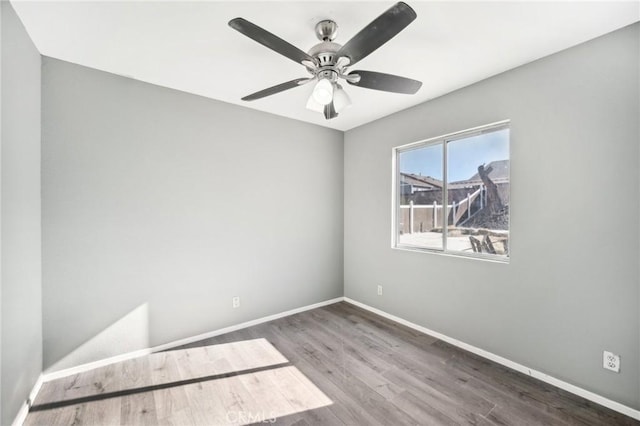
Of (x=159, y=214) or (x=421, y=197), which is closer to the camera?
(x=159, y=214)

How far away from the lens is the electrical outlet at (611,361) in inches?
70.5

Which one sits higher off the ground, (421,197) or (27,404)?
(421,197)

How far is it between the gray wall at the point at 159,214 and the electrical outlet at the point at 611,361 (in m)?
2.76

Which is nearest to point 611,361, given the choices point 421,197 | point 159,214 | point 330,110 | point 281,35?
point 421,197

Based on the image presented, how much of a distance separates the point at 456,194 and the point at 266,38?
7.59 ft

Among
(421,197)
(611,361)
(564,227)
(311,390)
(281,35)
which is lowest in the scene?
(311,390)

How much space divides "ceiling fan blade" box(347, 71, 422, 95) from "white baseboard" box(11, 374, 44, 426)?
2.99 metres

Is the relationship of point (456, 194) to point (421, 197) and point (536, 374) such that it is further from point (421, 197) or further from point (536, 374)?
point (536, 374)

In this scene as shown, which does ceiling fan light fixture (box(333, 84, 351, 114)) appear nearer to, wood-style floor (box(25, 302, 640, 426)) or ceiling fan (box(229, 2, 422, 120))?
ceiling fan (box(229, 2, 422, 120))

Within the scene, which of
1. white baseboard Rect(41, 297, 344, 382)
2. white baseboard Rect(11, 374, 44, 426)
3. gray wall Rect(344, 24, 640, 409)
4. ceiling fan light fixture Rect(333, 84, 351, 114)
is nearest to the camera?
white baseboard Rect(11, 374, 44, 426)

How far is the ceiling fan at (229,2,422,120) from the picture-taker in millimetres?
1268

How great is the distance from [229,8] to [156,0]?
404mm

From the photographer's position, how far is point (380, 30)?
133 cm

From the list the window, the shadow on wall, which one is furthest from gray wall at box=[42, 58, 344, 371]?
the window
